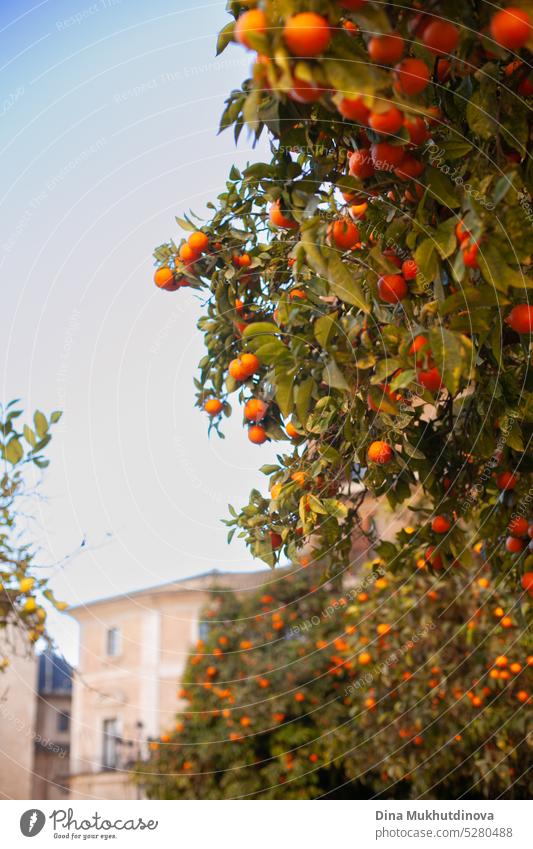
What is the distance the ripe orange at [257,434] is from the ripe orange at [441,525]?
1.27 ft

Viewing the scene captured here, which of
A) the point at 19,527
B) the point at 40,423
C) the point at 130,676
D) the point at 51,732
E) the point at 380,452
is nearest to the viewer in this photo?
the point at 380,452

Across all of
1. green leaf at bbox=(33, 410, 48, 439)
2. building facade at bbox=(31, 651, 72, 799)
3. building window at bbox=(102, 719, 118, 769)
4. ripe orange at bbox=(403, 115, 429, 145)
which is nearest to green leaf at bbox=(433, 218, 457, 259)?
ripe orange at bbox=(403, 115, 429, 145)

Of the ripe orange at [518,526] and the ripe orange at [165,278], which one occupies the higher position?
the ripe orange at [165,278]

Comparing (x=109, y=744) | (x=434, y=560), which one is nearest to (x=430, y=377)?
(x=434, y=560)

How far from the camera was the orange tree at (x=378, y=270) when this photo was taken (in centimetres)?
87

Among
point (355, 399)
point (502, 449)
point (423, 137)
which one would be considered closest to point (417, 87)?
point (423, 137)

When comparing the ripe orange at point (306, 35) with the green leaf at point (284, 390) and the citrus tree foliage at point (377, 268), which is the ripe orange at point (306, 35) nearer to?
the citrus tree foliage at point (377, 268)

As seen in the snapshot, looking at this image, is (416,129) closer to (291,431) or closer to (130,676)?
(291,431)

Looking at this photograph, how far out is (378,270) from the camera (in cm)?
114

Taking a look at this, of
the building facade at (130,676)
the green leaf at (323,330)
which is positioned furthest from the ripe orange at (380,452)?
the building facade at (130,676)

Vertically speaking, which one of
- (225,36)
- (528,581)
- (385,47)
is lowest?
(528,581)

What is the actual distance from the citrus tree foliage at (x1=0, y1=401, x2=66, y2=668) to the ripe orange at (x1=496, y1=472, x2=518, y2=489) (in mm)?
965

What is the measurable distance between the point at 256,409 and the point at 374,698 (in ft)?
8.88

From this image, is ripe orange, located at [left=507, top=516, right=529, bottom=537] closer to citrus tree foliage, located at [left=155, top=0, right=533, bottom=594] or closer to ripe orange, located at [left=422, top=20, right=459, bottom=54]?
citrus tree foliage, located at [left=155, top=0, right=533, bottom=594]
